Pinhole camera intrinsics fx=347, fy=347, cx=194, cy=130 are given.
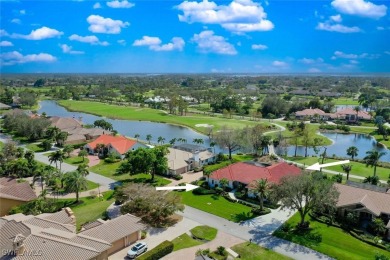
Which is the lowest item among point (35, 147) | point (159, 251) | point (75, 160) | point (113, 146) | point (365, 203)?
point (75, 160)

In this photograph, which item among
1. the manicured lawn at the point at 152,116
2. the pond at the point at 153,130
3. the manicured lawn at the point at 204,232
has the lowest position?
the pond at the point at 153,130

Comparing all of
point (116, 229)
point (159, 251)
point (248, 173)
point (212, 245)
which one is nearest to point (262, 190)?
point (248, 173)

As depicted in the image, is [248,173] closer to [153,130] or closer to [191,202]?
[191,202]

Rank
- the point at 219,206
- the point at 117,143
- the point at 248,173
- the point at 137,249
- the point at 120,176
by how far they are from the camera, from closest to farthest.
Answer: the point at 137,249
the point at 219,206
the point at 248,173
the point at 120,176
the point at 117,143

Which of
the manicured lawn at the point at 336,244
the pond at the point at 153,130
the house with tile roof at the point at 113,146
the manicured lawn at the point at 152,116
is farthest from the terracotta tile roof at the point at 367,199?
the manicured lawn at the point at 152,116

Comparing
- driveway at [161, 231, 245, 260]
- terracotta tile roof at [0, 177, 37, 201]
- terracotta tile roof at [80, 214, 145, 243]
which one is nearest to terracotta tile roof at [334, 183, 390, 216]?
driveway at [161, 231, 245, 260]

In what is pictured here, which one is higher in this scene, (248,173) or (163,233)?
(248,173)

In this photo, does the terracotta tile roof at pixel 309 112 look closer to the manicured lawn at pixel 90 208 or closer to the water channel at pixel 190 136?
the water channel at pixel 190 136

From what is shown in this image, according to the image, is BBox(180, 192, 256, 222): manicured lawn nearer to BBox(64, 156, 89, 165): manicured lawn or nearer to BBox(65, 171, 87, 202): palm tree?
BBox(65, 171, 87, 202): palm tree
